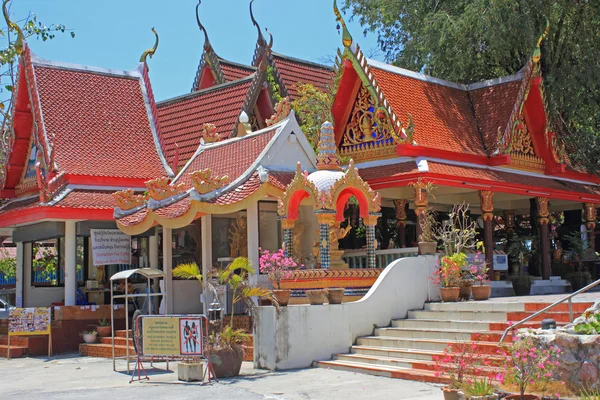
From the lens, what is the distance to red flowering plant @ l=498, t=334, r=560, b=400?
8.68m

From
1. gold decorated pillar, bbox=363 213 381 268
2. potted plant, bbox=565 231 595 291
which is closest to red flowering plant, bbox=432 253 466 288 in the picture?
gold decorated pillar, bbox=363 213 381 268

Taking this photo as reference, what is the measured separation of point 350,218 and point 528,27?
6599 mm

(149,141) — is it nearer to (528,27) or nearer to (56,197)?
(56,197)

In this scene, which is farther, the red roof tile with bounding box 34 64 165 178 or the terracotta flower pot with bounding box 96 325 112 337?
the red roof tile with bounding box 34 64 165 178

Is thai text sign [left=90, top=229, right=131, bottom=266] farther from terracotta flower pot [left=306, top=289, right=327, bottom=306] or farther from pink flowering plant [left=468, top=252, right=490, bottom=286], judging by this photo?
pink flowering plant [left=468, top=252, right=490, bottom=286]

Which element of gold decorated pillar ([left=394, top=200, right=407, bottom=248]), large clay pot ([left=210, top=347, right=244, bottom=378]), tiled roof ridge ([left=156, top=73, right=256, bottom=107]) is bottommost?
large clay pot ([left=210, top=347, right=244, bottom=378])

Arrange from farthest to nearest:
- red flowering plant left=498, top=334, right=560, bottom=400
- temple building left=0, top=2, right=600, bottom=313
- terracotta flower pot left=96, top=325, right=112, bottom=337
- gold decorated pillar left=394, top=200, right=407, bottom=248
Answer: gold decorated pillar left=394, top=200, right=407, bottom=248 → terracotta flower pot left=96, top=325, right=112, bottom=337 → temple building left=0, top=2, right=600, bottom=313 → red flowering plant left=498, top=334, right=560, bottom=400

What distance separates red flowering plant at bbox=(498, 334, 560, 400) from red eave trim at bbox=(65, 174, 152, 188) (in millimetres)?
12694

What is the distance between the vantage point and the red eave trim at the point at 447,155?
56.1 ft

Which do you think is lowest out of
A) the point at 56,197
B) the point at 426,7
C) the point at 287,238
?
the point at 287,238

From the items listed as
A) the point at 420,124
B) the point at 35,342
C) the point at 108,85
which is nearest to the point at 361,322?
the point at 420,124

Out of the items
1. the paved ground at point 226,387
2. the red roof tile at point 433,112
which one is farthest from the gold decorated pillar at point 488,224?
the paved ground at point 226,387

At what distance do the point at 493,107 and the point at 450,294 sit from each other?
6786mm

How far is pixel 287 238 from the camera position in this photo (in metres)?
15.8
